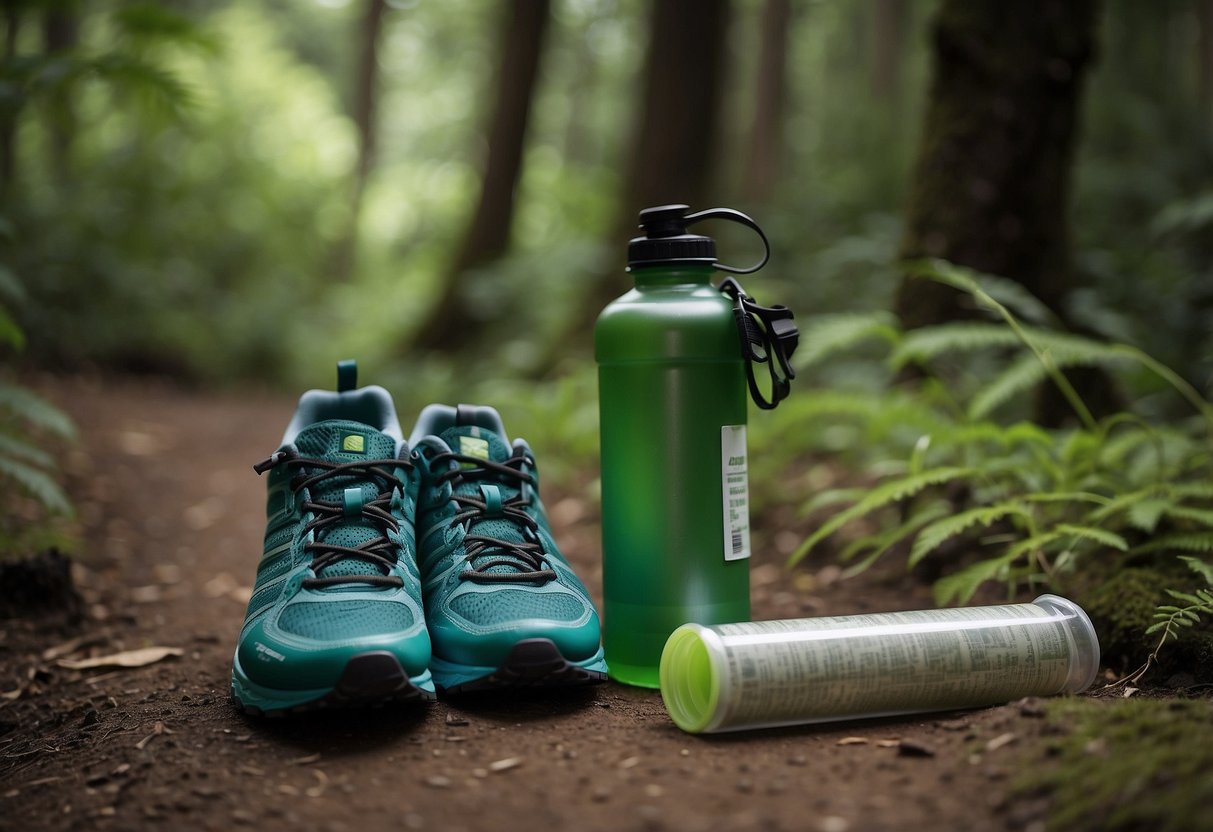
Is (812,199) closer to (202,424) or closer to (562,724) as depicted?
(202,424)

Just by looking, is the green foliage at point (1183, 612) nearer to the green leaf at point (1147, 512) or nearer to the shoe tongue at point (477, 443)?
the green leaf at point (1147, 512)

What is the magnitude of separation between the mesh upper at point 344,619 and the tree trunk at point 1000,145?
2738 millimetres

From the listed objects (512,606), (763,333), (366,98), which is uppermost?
(366,98)

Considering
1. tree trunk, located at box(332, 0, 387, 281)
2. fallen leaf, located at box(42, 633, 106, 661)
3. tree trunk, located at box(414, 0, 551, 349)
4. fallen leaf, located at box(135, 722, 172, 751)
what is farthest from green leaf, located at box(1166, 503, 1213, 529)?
tree trunk, located at box(332, 0, 387, 281)

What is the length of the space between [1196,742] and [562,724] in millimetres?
1159

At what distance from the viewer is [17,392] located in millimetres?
3336

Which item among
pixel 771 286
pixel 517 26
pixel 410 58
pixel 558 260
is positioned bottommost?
pixel 771 286

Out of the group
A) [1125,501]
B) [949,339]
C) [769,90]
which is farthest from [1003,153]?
Answer: [769,90]

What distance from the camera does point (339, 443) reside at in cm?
225

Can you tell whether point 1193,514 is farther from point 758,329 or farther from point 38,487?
point 38,487

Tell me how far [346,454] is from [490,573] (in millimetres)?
502

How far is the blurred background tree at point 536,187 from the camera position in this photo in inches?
149

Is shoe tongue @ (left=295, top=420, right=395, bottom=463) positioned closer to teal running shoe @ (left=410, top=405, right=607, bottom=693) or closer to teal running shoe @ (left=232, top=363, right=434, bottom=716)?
teal running shoe @ (left=232, top=363, right=434, bottom=716)

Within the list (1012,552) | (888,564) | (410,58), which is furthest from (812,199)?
(410,58)
